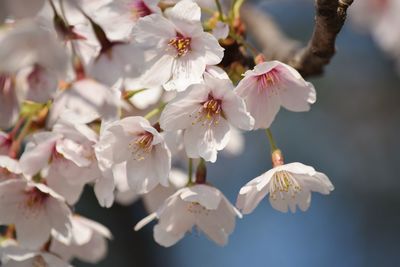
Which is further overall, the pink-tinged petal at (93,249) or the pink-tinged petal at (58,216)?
the pink-tinged petal at (93,249)

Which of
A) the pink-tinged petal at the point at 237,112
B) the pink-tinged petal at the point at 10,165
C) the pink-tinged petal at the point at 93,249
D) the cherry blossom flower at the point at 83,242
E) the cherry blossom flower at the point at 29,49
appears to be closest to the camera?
the cherry blossom flower at the point at 29,49

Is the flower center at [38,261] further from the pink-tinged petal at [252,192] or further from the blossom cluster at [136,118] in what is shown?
the pink-tinged petal at [252,192]

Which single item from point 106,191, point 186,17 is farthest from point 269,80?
point 106,191

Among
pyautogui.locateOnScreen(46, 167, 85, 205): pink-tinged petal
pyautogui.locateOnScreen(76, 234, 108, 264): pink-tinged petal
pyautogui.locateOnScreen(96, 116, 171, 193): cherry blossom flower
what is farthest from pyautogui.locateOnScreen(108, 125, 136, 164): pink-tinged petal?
pyautogui.locateOnScreen(76, 234, 108, 264): pink-tinged petal

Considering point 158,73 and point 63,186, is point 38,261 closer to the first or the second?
point 63,186

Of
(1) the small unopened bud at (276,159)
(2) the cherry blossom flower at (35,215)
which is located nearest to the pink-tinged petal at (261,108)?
(1) the small unopened bud at (276,159)

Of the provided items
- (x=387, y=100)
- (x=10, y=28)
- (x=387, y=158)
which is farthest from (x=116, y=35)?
(x=387, y=158)
